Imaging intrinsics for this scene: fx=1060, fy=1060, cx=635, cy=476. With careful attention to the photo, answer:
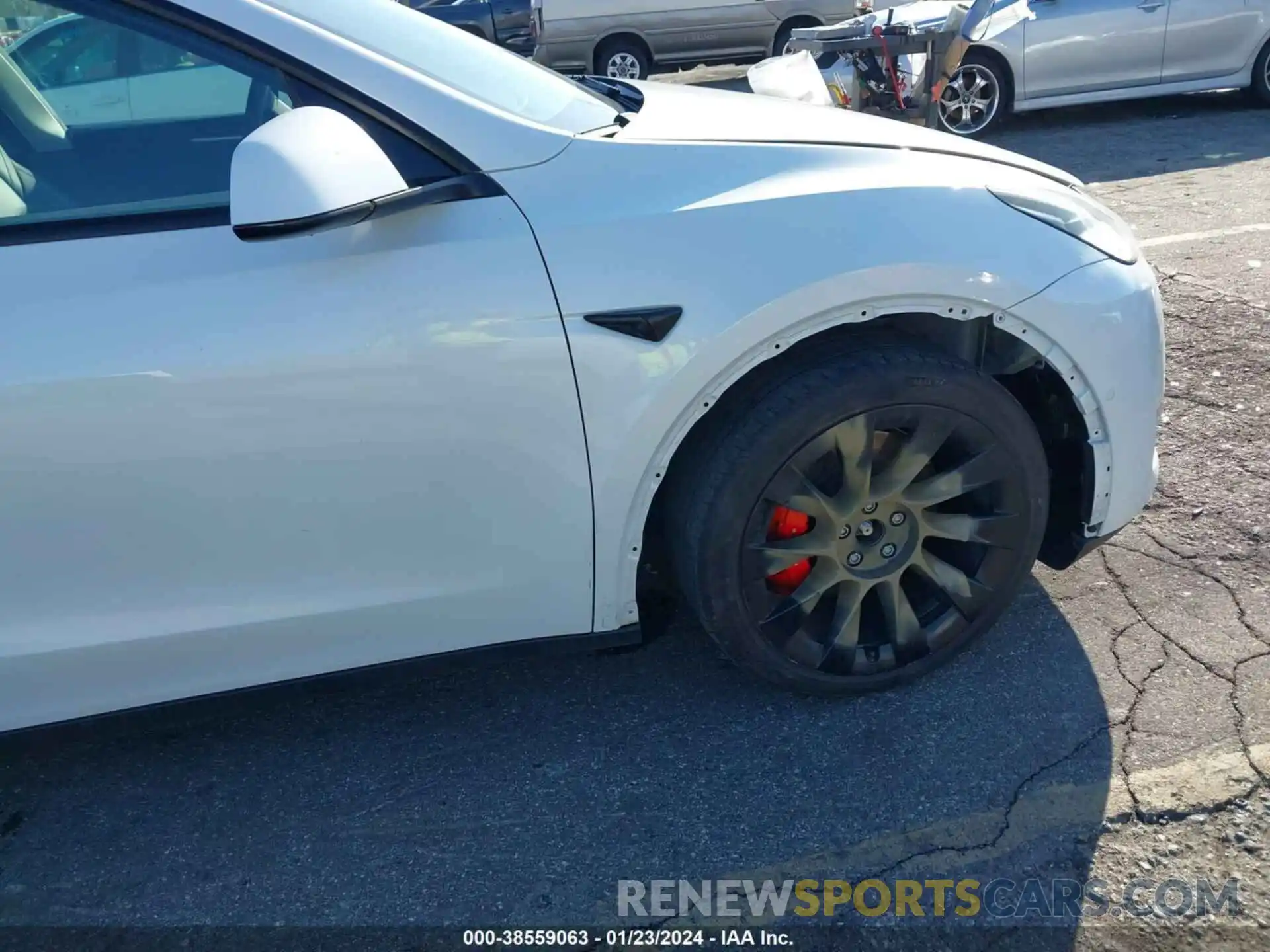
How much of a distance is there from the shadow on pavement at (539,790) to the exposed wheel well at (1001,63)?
6.96 meters

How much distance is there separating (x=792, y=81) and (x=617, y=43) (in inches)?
380

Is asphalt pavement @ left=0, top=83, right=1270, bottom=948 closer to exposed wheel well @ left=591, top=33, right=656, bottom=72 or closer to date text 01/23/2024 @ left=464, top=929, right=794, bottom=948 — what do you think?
date text 01/23/2024 @ left=464, top=929, right=794, bottom=948

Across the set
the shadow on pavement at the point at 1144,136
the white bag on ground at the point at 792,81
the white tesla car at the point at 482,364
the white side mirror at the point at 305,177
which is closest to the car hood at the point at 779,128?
the white tesla car at the point at 482,364

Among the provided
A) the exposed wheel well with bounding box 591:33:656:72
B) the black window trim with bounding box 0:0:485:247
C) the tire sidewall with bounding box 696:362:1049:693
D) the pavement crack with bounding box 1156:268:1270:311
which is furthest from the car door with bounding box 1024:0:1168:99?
the black window trim with bounding box 0:0:485:247

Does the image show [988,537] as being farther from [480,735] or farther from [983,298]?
[480,735]

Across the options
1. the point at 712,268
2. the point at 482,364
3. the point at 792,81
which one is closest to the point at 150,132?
the point at 482,364

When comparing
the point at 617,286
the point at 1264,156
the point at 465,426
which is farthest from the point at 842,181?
the point at 1264,156

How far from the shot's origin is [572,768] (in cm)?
245

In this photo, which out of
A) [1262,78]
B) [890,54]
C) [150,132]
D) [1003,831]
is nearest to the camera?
[150,132]

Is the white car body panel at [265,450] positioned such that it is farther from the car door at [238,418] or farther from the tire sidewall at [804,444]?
the tire sidewall at [804,444]

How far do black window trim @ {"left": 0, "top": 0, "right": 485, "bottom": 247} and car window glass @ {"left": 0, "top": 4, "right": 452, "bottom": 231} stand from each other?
0.01m

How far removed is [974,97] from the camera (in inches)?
337

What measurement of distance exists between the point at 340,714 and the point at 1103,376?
198 cm

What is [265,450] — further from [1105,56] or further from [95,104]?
[1105,56]
